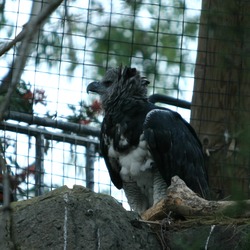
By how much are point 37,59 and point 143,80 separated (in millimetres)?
1082

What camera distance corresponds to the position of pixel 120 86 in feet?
20.1

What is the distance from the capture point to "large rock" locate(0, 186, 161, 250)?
14.0ft

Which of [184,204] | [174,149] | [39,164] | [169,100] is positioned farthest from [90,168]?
[184,204]

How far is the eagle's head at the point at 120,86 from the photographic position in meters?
6.02

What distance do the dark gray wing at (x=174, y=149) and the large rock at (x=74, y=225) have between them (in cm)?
96

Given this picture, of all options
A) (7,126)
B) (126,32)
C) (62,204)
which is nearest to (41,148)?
(7,126)

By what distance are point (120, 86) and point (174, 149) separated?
2.44 ft

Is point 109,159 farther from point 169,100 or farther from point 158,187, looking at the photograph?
point 169,100

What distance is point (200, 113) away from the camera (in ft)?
22.2

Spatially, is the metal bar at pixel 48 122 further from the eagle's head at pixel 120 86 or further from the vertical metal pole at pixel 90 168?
the eagle's head at pixel 120 86

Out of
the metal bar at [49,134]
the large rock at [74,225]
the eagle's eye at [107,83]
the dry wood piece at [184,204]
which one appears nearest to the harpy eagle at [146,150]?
the eagle's eye at [107,83]

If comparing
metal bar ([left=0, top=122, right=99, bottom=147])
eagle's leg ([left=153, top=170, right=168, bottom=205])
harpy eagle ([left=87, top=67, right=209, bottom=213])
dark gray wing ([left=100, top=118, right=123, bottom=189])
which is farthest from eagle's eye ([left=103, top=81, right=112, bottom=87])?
eagle's leg ([left=153, top=170, right=168, bottom=205])

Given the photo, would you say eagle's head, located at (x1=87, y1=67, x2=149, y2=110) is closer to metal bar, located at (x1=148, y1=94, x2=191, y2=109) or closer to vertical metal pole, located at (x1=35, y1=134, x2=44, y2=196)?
metal bar, located at (x1=148, y1=94, x2=191, y2=109)

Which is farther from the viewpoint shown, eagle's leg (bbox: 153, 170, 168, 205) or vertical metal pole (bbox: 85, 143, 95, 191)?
vertical metal pole (bbox: 85, 143, 95, 191)
